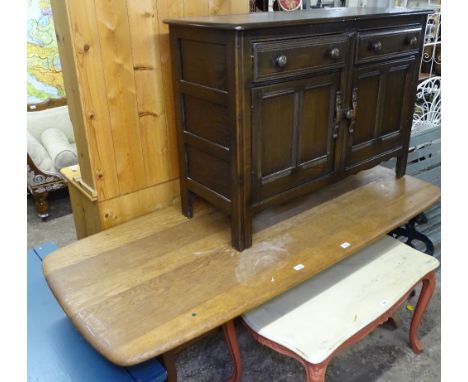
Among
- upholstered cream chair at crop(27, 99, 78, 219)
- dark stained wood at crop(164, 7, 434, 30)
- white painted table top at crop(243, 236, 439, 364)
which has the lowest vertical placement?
upholstered cream chair at crop(27, 99, 78, 219)

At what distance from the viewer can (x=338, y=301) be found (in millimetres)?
1446

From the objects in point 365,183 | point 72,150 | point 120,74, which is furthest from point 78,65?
point 72,150

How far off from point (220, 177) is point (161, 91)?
0.41m

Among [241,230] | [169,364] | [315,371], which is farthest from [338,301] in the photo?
[169,364]

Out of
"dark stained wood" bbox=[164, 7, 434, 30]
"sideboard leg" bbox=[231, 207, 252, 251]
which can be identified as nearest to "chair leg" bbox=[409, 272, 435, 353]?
"sideboard leg" bbox=[231, 207, 252, 251]

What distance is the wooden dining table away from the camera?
1.15m

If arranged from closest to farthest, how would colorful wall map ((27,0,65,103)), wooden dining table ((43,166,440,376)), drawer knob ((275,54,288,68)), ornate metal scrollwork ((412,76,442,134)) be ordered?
wooden dining table ((43,166,440,376)), drawer knob ((275,54,288,68)), ornate metal scrollwork ((412,76,442,134)), colorful wall map ((27,0,65,103))

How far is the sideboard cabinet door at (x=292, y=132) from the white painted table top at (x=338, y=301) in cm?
36

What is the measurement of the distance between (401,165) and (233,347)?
1.09m

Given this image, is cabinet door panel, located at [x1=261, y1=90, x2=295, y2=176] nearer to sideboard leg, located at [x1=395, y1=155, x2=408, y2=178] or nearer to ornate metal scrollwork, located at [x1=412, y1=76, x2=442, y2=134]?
sideboard leg, located at [x1=395, y1=155, x2=408, y2=178]

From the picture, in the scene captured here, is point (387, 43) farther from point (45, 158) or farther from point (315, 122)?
point (45, 158)

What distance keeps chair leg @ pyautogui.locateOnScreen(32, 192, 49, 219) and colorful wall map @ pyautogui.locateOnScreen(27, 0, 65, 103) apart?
40.4 inches

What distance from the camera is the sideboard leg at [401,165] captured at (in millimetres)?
1921

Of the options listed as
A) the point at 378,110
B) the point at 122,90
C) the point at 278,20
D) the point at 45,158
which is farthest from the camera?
the point at 45,158
